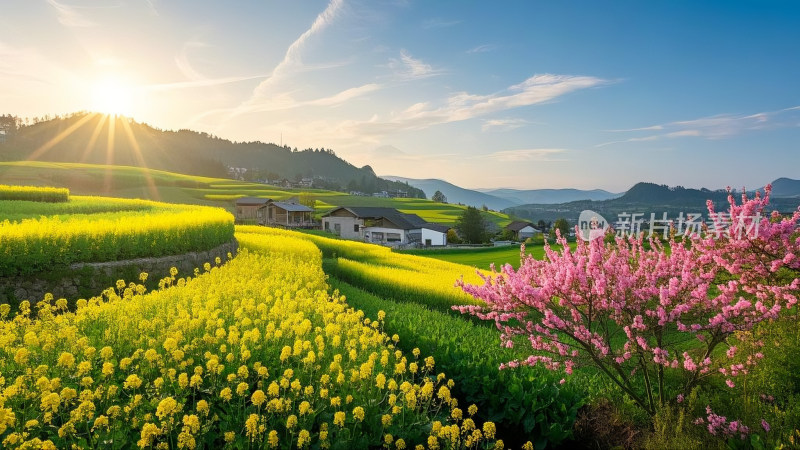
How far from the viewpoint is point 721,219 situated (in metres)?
7.40

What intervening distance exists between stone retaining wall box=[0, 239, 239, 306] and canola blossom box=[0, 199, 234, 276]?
22 centimetres

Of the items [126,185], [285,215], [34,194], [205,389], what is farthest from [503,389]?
[126,185]

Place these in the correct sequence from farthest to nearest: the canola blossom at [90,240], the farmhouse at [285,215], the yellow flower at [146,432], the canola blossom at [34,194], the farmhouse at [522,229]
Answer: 1. the farmhouse at [522,229]
2. the farmhouse at [285,215]
3. the canola blossom at [34,194]
4. the canola blossom at [90,240]
5. the yellow flower at [146,432]

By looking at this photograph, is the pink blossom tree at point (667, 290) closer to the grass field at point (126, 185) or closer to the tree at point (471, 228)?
the tree at point (471, 228)

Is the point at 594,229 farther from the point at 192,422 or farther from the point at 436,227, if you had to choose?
the point at 436,227

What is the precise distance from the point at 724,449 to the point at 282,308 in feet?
24.5

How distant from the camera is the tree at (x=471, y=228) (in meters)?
85.2

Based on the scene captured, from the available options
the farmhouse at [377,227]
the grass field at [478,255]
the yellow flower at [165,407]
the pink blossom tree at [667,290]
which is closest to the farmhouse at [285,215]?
the farmhouse at [377,227]

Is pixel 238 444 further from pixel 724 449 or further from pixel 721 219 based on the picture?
pixel 721 219

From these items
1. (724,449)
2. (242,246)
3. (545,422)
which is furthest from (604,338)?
(242,246)

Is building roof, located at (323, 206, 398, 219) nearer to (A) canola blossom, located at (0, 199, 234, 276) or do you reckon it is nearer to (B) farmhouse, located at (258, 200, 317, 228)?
(B) farmhouse, located at (258, 200, 317, 228)

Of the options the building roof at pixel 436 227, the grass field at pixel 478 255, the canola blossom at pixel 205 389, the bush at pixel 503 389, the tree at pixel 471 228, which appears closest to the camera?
the canola blossom at pixel 205 389

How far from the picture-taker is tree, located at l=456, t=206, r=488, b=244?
8525 cm

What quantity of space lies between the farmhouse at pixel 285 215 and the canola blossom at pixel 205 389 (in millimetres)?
71041
